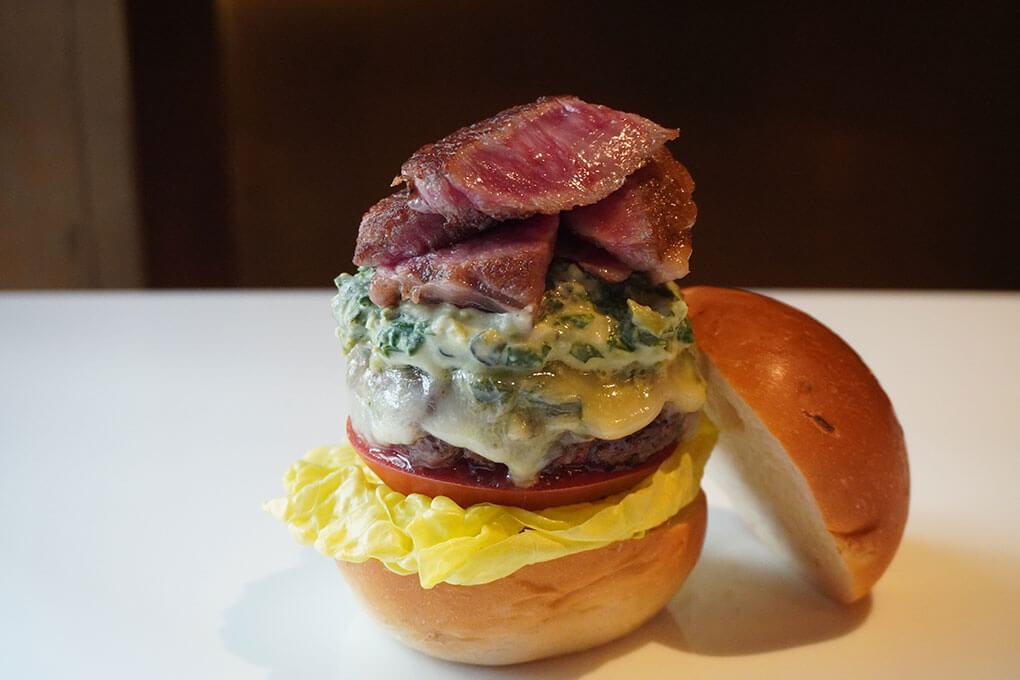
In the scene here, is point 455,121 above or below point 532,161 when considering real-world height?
below

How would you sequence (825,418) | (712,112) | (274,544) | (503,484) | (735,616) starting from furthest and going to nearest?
1. (712,112)
2. (274,544)
3. (735,616)
4. (825,418)
5. (503,484)

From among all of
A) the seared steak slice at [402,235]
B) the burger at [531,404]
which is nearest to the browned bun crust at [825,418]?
the burger at [531,404]

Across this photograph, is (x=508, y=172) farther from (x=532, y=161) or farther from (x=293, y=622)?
(x=293, y=622)

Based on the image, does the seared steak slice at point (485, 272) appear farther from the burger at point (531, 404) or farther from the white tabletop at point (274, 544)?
the white tabletop at point (274, 544)

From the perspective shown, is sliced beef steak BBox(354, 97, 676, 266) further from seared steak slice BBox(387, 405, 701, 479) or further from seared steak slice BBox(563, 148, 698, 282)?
seared steak slice BBox(387, 405, 701, 479)

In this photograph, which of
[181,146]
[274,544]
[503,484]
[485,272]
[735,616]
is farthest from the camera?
[181,146]

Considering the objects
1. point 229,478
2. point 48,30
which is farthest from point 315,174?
point 229,478

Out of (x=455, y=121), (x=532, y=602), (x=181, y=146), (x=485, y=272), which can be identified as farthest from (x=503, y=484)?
(x=181, y=146)
